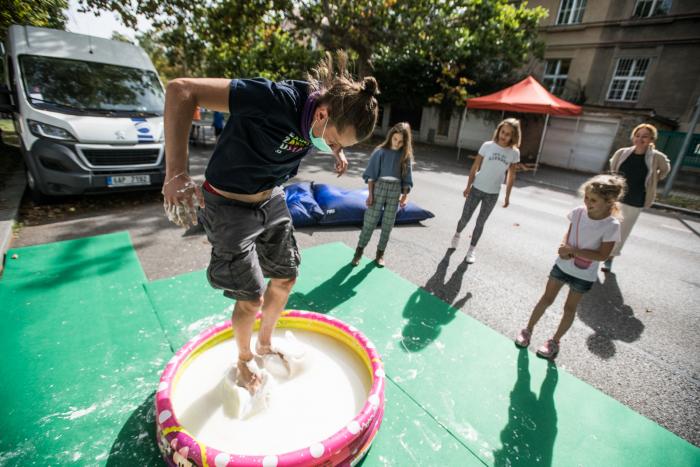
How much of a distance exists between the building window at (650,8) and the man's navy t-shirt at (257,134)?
2146cm

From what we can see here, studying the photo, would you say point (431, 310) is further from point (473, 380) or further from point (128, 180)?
point (128, 180)

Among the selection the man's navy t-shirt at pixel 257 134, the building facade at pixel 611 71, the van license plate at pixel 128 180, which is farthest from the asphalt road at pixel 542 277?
the building facade at pixel 611 71

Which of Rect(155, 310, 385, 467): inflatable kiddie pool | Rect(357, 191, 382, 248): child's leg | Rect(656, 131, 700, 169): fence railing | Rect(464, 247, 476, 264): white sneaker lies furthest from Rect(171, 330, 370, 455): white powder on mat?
Rect(656, 131, 700, 169): fence railing

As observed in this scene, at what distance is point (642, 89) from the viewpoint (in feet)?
52.1

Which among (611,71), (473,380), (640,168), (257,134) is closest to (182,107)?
(257,134)

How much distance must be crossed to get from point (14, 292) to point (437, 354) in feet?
12.6

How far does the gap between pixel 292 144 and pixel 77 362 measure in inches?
87.4

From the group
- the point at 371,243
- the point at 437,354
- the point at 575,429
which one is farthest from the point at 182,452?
the point at 371,243

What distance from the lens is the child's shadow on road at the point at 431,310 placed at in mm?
2953

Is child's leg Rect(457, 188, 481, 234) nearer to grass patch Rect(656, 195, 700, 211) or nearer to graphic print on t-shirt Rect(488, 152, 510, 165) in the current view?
graphic print on t-shirt Rect(488, 152, 510, 165)

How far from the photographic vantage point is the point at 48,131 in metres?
4.80

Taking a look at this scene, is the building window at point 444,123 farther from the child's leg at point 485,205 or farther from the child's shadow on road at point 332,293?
the child's shadow on road at point 332,293

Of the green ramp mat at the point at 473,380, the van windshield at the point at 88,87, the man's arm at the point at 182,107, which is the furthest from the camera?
the van windshield at the point at 88,87

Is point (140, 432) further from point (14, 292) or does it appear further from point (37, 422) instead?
point (14, 292)
